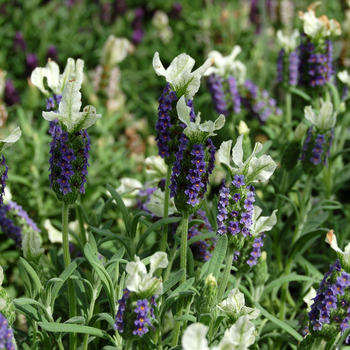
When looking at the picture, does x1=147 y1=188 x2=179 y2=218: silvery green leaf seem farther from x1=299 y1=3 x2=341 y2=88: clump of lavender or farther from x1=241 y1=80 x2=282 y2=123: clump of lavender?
x1=241 y1=80 x2=282 y2=123: clump of lavender

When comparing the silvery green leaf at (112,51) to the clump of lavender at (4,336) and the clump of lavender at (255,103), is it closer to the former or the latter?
the clump of lavender at (255,103)

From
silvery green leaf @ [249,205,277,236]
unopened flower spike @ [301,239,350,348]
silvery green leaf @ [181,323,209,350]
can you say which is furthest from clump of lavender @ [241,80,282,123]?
silvery green leaf @ [181,323,209,350]

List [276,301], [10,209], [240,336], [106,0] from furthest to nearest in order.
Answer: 1. [106,0]
2. [276,301]
3. [10,209]
4. [240,336]

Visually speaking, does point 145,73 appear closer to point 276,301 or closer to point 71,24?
point 71,24

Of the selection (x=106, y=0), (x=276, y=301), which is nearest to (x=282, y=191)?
(x=276, y=301)

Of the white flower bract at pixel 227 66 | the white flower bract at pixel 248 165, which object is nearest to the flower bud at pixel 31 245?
the white flower bract at pixel 248 165

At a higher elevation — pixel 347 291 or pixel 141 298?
pixel 141 298

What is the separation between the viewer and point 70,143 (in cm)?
151

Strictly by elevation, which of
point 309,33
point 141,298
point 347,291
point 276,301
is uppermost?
point 309,33

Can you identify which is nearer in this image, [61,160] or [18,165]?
[61,160]

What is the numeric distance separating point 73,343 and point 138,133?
10.0 feet

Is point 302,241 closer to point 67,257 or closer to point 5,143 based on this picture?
point 67,257

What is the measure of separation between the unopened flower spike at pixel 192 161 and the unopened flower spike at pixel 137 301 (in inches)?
12.7

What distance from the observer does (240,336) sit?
4.15ft
